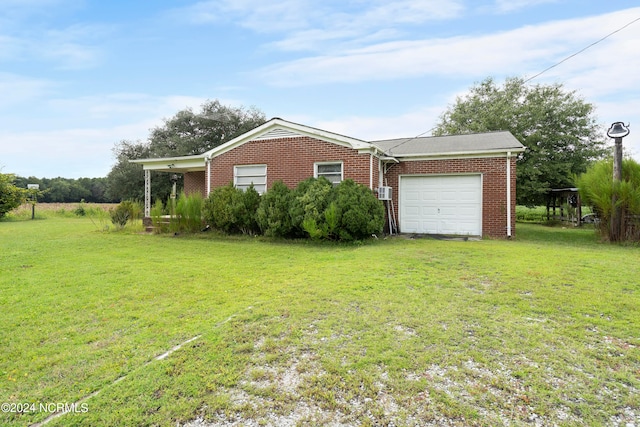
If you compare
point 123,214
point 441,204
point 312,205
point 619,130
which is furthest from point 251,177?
point 619,130

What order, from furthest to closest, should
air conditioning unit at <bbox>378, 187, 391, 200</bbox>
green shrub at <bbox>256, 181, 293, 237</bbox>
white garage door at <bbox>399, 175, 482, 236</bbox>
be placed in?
white garage door at <bbox>399, 175, 482, 236</bbox>, air conditioning unit at <bbox>378, 187, 391, 200</bbox>, green shrub at <bbox>256, 181, 293, 237</bbox>

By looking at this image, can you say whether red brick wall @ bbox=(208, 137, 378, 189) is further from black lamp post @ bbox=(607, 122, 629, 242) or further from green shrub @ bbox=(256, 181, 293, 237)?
black lamp post @ bbox=(607, 122, 629, 242)

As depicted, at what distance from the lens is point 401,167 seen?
12.0 metres

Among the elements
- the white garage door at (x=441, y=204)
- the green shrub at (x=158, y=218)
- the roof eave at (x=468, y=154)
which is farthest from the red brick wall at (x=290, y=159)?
the green shrub at (x=158, y=218)

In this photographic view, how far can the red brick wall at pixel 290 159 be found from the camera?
10.8 meters

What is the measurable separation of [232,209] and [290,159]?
8.45 feet

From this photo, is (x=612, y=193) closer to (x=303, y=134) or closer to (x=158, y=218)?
(x=303, y=134)

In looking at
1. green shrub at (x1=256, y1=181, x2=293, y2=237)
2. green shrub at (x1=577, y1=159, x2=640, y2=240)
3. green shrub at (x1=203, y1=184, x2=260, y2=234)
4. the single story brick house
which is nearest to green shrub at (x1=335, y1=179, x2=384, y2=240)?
the single story brick house

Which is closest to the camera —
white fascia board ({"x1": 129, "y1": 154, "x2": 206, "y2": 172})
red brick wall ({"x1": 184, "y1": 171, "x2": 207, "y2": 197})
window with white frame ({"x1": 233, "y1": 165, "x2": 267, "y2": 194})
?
window with white frame ({"x1": 233, "y1": 165, "x2": 267, "y2": 194})

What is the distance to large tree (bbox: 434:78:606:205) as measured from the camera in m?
18.6

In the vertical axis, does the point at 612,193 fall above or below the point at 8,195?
below

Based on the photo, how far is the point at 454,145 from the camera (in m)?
12.3

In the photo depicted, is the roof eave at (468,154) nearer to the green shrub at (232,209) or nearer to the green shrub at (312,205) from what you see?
the green shrub at (312,205)

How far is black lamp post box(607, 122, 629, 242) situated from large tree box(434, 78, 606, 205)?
28.7 ft
